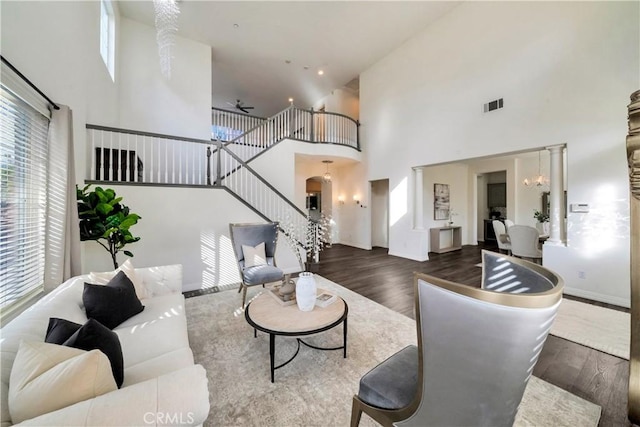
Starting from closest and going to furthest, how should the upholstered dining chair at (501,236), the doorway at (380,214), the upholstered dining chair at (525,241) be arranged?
1. the upholstered dining chair at (525,241)
2. the upholstered dining chair at (501,236)
3. the doorway at (380,214)

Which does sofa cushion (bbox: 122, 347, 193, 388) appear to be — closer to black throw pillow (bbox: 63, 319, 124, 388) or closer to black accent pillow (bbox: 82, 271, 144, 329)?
black throw pillow (bbox: 63, 319, 124, 388)

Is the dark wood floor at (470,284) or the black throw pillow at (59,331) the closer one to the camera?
the black throw pillow at (59,331)

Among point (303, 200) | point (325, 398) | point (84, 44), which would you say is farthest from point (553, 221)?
point (84, 44)

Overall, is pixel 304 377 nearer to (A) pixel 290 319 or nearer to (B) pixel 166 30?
(A) pixel 290 319

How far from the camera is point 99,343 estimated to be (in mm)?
1198

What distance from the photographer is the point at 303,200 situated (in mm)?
8258

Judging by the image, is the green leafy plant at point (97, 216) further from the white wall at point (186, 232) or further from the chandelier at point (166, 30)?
the chandelier at point (166, 30)

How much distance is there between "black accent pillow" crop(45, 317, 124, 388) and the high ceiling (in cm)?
605

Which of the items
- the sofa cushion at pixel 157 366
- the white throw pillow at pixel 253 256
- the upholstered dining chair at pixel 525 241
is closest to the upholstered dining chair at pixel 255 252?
the white throw pillow at pixel 253 256

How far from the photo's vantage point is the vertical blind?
1.75 m

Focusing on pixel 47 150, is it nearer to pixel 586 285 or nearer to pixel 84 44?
pixel 84 44

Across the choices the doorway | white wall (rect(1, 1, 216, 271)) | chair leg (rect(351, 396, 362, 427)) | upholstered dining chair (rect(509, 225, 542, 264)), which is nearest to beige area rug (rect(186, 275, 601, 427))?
chair leg (rect(351, 396, 362, 427))

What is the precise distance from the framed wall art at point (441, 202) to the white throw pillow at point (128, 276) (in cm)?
764

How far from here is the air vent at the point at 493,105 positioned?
449cm
